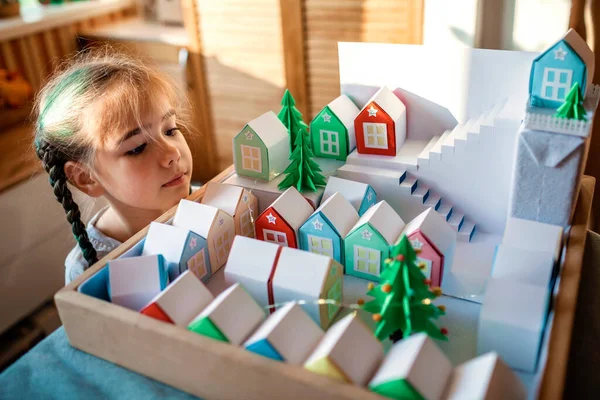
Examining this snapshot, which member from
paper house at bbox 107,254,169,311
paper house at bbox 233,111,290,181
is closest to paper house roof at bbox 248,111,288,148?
paper house at bbox 233,111,290,181

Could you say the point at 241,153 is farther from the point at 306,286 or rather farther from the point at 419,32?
the point at 419,32

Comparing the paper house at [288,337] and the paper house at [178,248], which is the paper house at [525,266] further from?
the paper house at [178,248]

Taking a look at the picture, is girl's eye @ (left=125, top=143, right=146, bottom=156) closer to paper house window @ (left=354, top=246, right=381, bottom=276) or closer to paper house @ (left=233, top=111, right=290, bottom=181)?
paper house @ (left=233, top=111, right=290, bottom=181)

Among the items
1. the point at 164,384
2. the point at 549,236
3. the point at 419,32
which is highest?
the point at 419,32

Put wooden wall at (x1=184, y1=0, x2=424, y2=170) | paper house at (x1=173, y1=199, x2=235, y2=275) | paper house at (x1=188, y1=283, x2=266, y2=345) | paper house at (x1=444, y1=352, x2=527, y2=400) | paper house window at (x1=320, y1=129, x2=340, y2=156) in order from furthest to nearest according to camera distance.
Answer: wooden wall at (x1=184, y1=0, x2=424, y2=170) < paper house window at (x1=320, y1=129, x2=340, y2=156) < paper house at (x1=173, y1=199, x2=235, y2=275) < paper house at (x1=188, y1=283, x2=266, y2=345) < paper house at (x1=444, y1=352, x2=527, y2=400)

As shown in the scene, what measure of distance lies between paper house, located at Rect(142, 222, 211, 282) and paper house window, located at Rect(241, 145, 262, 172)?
0.23 meters

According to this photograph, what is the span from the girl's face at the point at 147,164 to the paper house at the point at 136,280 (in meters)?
0.22

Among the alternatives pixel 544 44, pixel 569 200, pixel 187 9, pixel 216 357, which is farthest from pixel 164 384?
pixel 187 9

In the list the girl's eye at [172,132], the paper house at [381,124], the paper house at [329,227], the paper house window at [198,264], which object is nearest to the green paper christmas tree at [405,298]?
the paper house at [329,227]

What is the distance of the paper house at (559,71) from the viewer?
0.79m

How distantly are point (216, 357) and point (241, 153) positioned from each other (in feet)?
1.60

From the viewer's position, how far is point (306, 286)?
716 millimetres

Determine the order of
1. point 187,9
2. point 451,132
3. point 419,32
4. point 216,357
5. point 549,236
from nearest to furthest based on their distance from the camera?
point 216,357
point 549,236
point 451,132
point 419,32
point 187,9

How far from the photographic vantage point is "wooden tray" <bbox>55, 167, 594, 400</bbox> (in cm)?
58
